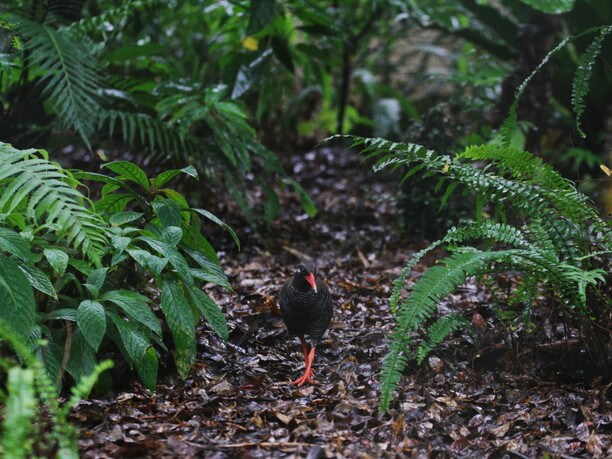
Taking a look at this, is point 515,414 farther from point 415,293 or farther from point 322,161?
point 322,161

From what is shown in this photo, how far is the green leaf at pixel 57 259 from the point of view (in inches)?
101

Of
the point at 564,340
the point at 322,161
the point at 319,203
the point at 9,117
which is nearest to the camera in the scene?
the point at 564,340

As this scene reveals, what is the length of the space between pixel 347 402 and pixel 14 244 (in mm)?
1318

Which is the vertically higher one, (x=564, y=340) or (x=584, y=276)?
(x=584, y=276)

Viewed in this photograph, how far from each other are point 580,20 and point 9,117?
4212 mm

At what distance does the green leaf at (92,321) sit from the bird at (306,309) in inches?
29.8

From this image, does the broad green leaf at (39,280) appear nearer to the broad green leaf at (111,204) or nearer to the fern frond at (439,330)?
the broad green leaf at (111,204)

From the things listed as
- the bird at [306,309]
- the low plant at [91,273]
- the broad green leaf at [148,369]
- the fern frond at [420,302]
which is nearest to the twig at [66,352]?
the low plant at [91,273]

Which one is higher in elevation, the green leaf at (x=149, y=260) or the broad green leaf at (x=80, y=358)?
the green leaf at (x=149, y=260)

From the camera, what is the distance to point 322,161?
20.6 feet

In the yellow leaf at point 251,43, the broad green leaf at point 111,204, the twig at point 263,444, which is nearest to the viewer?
the twig at point 263,444

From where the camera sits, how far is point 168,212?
2922 millimetres

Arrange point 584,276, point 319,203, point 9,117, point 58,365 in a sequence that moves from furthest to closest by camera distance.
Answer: point 319,203
point 9,117
point 58,365
point 584,276

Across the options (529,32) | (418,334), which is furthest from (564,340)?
(529,32)
